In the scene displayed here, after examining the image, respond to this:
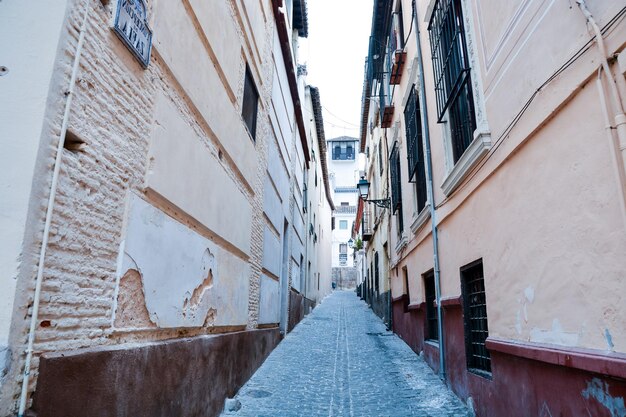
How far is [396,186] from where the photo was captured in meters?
10.3

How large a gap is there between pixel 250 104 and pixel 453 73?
3051 mm

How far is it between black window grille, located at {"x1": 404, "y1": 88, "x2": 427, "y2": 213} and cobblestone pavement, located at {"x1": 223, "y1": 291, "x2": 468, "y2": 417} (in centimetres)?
285

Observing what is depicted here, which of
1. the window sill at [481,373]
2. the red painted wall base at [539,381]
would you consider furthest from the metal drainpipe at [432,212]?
the window sill at [481,373]

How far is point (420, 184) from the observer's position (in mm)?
7395

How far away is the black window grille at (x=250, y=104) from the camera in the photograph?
6109mm

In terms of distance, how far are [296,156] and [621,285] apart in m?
10.8

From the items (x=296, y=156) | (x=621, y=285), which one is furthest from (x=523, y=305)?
(x=296, y=156)

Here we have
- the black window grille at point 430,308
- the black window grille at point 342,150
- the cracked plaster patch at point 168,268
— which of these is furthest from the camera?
the black window grille at point 342,150

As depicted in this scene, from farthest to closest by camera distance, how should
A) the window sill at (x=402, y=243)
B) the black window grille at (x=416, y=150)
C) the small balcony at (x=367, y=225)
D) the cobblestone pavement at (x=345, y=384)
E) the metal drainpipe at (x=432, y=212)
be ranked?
the small balcony at (x=367, y=225) < the window sill at (x=402, y=243) < the black window grille at (x=416, y=150) < the metal drainpipe at (x=432, y=212) < the cobblestone pavement at (x=345, y=384)

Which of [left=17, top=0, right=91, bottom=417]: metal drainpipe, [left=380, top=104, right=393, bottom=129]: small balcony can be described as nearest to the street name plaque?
[left=17, top=0, right=91, bottom=417]: metal drainpipe

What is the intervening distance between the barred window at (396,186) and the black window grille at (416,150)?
1817 mm

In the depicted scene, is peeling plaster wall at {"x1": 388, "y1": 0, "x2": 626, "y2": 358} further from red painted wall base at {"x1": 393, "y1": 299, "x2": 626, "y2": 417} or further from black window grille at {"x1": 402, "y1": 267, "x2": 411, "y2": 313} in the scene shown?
black window grille at {"x1": 402, "y1": 267, "x2": 411, "y2": 313}

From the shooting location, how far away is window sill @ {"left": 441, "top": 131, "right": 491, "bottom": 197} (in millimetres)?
3787

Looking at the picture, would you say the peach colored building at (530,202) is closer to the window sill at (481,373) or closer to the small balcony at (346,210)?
the window sill at (481,373)
